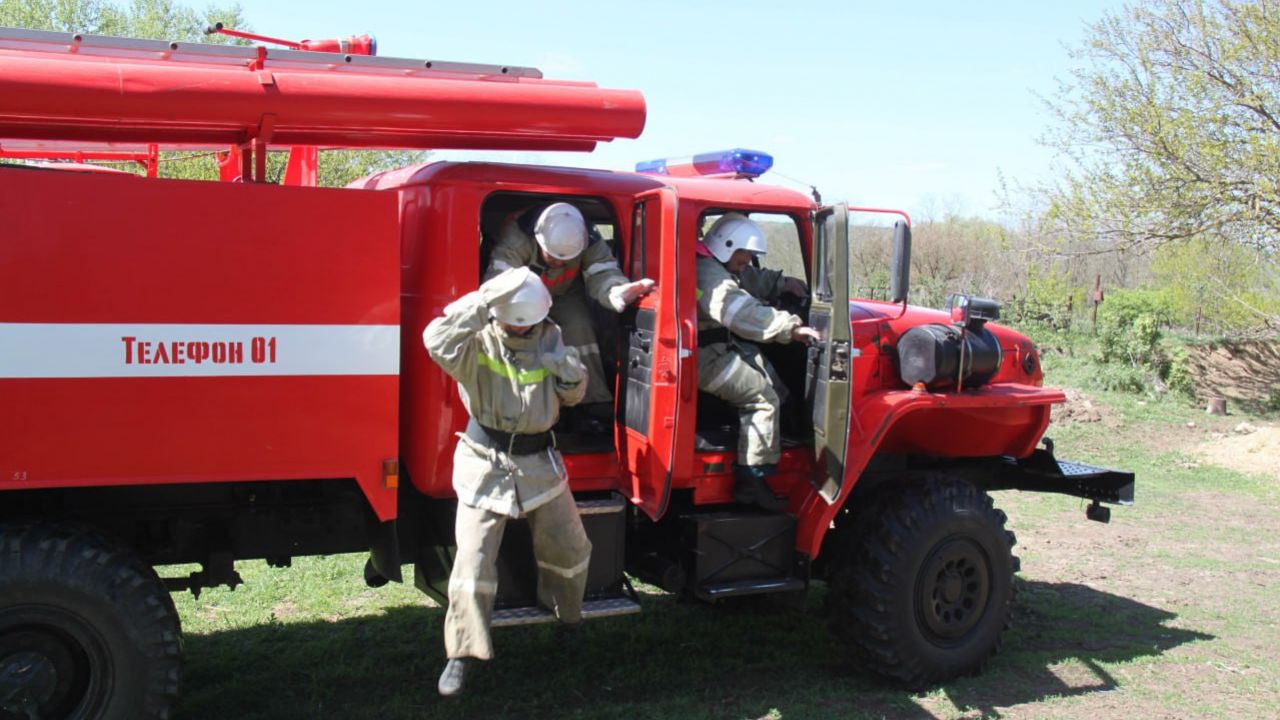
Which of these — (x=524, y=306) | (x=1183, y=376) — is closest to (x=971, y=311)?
(x=524, y=306)

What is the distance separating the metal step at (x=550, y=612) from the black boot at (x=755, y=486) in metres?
0.73

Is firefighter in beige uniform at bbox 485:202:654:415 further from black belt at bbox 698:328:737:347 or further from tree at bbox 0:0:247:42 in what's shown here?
tree at bbox 0:0:247:42

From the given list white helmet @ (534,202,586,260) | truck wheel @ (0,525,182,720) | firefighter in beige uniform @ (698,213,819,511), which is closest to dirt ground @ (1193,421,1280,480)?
firefighter in beige uniform @ (698,213,819,511)

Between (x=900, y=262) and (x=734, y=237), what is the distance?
77 cm

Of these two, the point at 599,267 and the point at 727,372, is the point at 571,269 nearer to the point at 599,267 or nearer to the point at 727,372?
the point at 599,267

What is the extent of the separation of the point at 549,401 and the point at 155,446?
146 cm

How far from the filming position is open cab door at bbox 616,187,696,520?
445 centimetres

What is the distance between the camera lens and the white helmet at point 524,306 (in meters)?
4.01

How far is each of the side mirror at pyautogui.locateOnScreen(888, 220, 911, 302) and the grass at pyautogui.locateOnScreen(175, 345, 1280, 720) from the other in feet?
6.37

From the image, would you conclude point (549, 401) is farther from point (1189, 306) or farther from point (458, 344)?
point (1189, 306)

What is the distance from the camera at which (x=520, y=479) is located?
4199mm

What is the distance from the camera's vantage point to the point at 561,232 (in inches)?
171

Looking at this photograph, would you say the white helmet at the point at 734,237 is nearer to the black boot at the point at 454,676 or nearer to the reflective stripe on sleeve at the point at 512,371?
the reflective stripe on sleeve at the point at 512,371

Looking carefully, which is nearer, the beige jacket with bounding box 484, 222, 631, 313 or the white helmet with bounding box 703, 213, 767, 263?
the beige jacket with bounding box 484, 222, 631, 313
